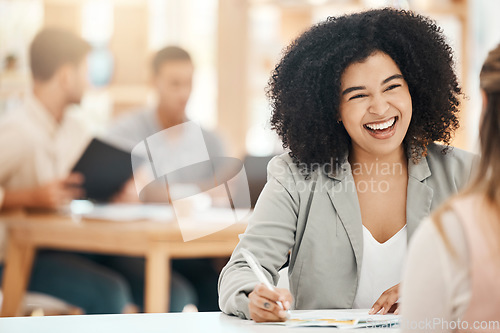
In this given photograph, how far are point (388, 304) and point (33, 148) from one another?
6.61 feet

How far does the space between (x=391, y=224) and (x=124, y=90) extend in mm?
3308

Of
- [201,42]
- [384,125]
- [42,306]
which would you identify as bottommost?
[42,306]

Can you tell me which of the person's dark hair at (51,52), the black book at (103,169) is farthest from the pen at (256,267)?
the person's dark hair at (51,52)

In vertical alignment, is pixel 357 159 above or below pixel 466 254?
above

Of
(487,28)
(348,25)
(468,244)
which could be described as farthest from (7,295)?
(487,28)

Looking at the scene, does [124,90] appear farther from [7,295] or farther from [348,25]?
[348,25]

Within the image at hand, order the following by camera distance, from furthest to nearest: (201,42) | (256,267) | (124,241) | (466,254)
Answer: (201,42)
(124,241)
(256,267)
(466,254)

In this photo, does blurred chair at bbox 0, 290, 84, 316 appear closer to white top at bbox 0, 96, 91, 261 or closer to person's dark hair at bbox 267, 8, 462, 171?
white top at bbox 0, 96, 91, 261

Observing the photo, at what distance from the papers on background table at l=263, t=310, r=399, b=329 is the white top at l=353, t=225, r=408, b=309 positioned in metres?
0.20

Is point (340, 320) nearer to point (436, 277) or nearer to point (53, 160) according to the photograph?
point (436, 277)

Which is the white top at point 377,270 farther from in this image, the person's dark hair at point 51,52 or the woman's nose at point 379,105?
the person's dark hair at point 51,52

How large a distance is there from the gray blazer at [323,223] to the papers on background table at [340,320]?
0.19 m

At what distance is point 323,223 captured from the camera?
4.50ft

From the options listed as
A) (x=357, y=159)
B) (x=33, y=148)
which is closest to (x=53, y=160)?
(x=33, y=148)
